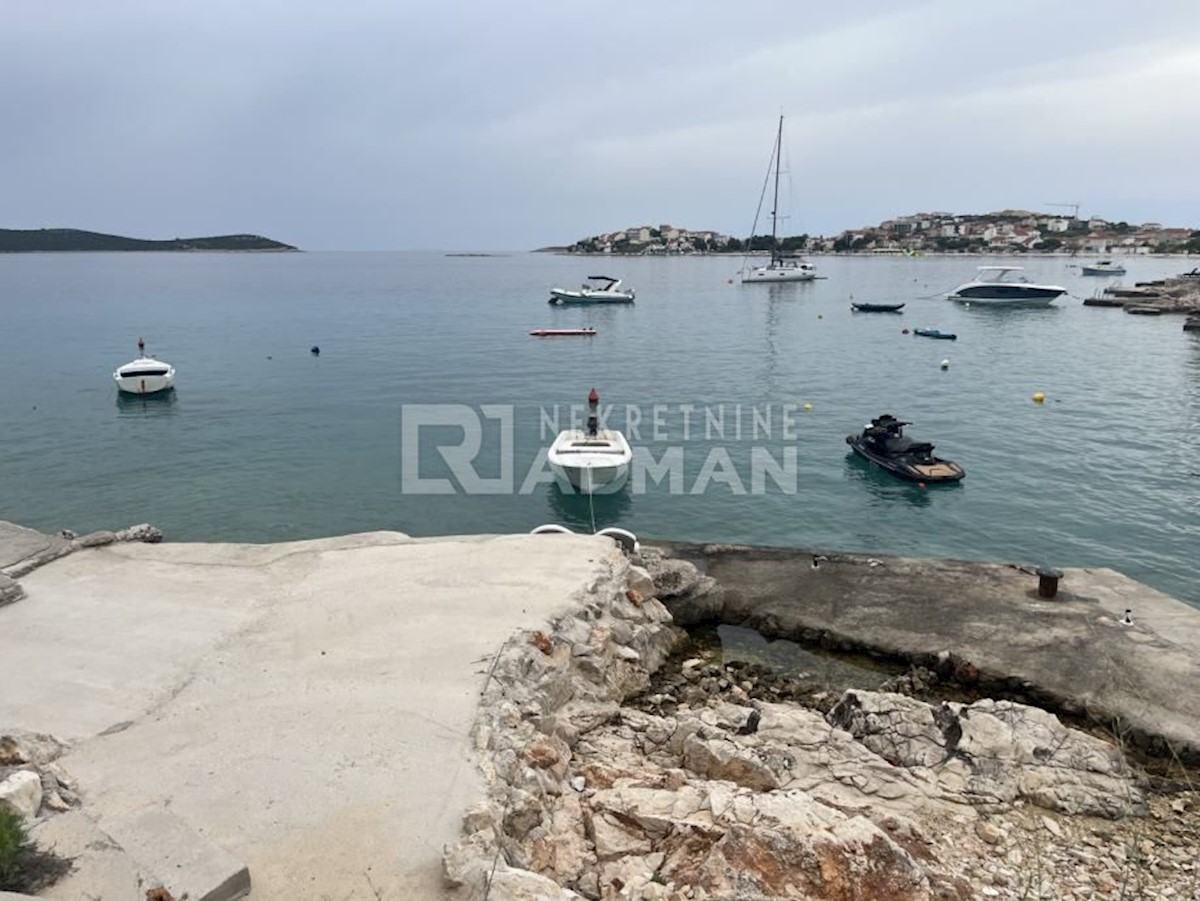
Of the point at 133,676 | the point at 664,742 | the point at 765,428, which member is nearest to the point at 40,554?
the point at 133,676

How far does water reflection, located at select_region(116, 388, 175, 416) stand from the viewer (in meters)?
33.2

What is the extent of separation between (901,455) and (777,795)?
58.3ft

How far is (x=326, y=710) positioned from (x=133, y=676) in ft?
8.28

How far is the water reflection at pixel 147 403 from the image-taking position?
3322 centimetres

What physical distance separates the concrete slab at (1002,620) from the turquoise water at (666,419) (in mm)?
4117

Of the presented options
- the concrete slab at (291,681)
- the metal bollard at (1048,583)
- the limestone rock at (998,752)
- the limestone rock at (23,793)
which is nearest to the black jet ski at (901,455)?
the metal bollard at (1048,583)

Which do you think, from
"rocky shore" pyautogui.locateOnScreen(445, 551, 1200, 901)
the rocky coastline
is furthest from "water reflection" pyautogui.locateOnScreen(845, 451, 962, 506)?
"rocky shore" pyautogui.locateOnScreen(445, 551, 1200, 901)

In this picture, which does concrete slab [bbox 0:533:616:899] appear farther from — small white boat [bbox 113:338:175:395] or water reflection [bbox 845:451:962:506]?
small white boat [bbox 113:338:175:395]

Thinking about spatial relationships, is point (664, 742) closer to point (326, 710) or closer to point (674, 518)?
point (326, 710)

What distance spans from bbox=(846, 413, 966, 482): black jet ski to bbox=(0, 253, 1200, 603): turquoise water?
1.64ft

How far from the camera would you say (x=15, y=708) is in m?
8.06

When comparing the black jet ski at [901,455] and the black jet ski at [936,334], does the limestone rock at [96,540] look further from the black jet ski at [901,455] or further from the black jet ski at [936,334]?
the black jet ski at [936,334]

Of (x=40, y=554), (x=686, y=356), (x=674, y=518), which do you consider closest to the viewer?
(x=40, y=554)

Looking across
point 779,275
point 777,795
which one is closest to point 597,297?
point 779,275
